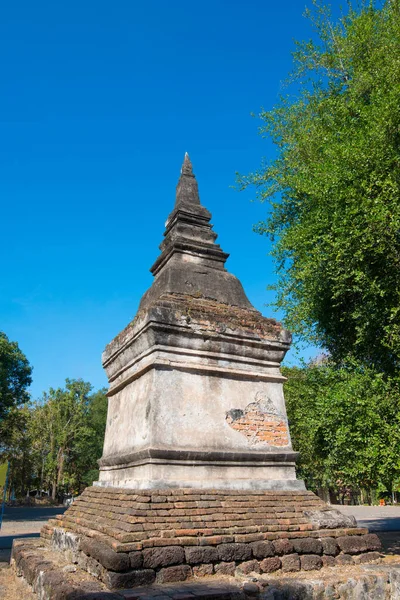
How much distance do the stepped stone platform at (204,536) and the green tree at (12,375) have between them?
1890cm

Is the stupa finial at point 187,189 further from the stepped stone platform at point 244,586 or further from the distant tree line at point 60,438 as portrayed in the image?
the distant tree line at point 60,438

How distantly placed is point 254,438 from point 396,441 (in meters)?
2.61

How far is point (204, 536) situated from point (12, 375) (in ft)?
71.0

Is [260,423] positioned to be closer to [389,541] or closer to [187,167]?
[187,167]

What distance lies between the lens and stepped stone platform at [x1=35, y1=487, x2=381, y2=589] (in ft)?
13.5

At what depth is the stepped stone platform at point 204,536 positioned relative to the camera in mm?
4105

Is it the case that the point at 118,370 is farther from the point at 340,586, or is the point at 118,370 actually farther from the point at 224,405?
the point at 340,586

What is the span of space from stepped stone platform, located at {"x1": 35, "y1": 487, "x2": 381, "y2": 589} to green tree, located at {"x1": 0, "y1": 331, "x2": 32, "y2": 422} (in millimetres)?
18897

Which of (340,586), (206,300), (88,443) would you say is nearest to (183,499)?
(340,586)

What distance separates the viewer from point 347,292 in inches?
362

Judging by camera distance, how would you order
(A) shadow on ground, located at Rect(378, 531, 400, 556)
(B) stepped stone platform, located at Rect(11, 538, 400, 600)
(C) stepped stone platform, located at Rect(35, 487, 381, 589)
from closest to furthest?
(B) stepped stone platform, located at Rect(11, 538, 400, 600)
(C) stepped stone platform, located at Rect(35, 487, 381, 589)
(A) shadow on ground, located at Rect(378, 531, 400, 556)

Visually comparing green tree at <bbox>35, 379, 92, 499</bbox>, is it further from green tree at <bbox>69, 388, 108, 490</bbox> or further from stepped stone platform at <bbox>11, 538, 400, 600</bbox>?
stepped stone platform at <bbox>11, 538, 400, 600</bbox>

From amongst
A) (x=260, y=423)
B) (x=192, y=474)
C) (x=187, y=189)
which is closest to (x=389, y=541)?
(x=260, y=423)

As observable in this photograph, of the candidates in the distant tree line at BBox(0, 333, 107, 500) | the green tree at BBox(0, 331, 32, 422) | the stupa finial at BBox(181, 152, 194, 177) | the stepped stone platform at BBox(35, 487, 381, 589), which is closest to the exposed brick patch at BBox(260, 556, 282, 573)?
the stepped stone platform at BBox(35, 487, 381, 589)
